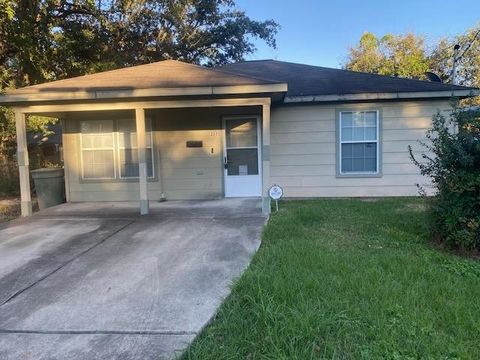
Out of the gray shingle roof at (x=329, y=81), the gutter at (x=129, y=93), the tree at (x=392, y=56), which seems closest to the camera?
the gutter at (x=129, y=93)

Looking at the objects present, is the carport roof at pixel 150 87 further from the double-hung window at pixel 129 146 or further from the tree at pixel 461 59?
the tree at pixel 461 59

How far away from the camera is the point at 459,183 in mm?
5207

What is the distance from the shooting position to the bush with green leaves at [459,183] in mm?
5164

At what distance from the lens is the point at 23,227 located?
24.4ft

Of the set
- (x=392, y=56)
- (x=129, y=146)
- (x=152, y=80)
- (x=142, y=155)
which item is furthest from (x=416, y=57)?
(x=142, y=155)

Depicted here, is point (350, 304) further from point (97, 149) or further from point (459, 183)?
point (97, 149)

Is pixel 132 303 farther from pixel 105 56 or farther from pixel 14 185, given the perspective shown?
pixel 105 56

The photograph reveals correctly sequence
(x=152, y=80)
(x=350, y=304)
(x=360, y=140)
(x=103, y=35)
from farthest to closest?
(x=103, y=35) → (x=360, y=140) → (x=152, y=80) → (x=350, y=304)

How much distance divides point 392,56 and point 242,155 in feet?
84.3

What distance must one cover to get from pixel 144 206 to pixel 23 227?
7.45 ft

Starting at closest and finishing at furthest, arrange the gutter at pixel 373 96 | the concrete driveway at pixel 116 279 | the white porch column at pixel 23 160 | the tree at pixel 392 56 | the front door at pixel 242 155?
the concrete driveway at pixel 116 279, the white porch column at pixel 23 160, the gutter at pixel 373 96, the front door at pixel 242 155, the tree at pixel 392 56

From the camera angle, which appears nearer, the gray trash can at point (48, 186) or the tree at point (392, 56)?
the gray trash can at point (48, 186)

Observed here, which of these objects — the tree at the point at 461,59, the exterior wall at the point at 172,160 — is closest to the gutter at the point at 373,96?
the exterior wall at the point at 172,160

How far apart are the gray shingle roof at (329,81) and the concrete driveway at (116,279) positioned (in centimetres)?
401
